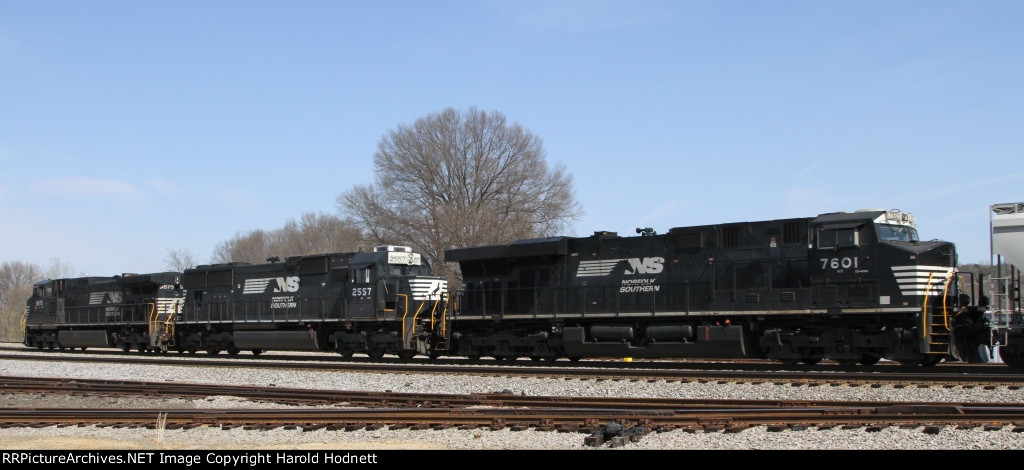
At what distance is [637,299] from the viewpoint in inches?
799

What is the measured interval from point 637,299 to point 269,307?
12.8 m

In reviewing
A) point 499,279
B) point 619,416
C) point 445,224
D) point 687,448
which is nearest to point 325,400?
point 619,416

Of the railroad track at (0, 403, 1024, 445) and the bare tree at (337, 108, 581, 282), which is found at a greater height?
the bare tree at (337, 108, 581, 282)

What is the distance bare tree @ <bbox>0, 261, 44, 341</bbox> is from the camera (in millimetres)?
58594

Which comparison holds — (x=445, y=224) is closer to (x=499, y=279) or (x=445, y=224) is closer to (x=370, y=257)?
(x=370, y=257)

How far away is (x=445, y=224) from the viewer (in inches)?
1640

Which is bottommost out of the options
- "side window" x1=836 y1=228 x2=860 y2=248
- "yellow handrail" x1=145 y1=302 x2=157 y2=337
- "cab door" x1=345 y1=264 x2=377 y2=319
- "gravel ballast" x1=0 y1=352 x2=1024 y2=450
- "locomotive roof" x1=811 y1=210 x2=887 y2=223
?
"gravel ballast" x1=0 y1=352 x2=1024 y2=450

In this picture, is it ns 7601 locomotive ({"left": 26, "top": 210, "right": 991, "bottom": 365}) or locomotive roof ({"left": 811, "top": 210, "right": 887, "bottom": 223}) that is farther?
locomotive roof ({"left": 811, "top": 210, "right": 887, "bottom": 223})

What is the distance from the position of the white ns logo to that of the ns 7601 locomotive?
3cm

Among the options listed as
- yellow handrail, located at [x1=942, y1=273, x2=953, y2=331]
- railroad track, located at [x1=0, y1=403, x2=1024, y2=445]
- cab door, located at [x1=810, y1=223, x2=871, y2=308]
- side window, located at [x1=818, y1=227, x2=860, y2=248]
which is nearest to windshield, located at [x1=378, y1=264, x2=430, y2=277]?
cab door, located at [x1=810, y1=223, x2=871, y2=308]

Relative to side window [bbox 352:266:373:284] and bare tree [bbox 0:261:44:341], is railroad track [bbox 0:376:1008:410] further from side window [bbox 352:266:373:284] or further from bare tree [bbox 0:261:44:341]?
bare tree [bbox 0:261:44:341]

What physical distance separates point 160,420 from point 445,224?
3107 cm

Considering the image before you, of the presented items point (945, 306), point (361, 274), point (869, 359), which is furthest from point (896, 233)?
point (361, 274)

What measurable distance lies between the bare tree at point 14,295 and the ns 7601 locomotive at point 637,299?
22169 millimetres
